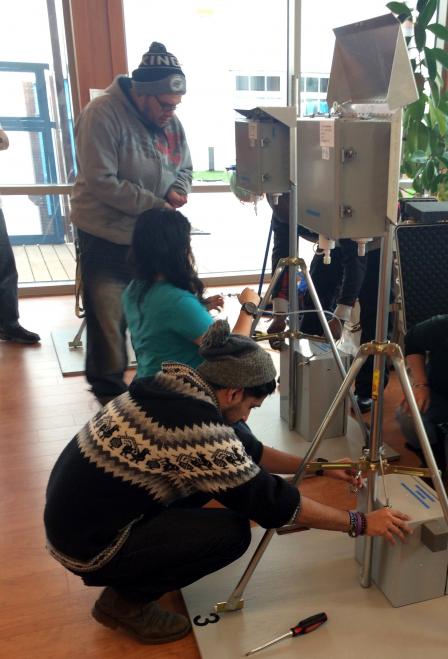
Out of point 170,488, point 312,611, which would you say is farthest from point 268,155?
point 312,611

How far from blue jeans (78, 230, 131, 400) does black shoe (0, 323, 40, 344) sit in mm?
1159

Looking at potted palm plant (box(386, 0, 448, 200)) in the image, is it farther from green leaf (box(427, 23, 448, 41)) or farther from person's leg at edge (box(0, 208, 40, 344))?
person's leg at edge (box(0, 208, 40, 344))

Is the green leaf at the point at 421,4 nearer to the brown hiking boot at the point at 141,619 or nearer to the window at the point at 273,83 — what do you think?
the window at the point at 273,83

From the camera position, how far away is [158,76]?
2301 millimetres

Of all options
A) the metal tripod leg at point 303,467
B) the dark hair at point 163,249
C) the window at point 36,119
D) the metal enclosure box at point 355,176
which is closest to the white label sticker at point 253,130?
the dark hair at point 163,249

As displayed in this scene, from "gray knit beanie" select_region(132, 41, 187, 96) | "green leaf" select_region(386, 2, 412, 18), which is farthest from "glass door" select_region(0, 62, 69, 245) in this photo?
"green leaf" select_region(386, 2, 412, 18)

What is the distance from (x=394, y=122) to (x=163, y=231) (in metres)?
0.78

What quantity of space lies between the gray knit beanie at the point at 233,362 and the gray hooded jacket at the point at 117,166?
1209 millimetres

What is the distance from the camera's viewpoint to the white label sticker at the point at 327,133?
144cm

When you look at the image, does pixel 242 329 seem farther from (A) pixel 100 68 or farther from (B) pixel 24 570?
(A) pixel 100 68

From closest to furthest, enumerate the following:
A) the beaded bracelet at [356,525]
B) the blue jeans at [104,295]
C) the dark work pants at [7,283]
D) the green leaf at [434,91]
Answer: the beaded bracelet at [356,525], the blue jeans at [104,295], the green leaf at [434,91], the dark work pants at [7,283]

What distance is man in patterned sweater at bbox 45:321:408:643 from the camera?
1278mm

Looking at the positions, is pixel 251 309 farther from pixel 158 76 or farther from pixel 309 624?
pixel 309 624

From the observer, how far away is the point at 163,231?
5.98ft
